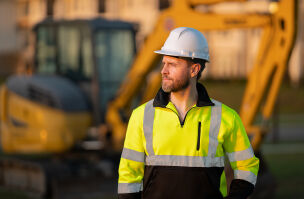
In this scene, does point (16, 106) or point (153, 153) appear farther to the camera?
point (16, 106)

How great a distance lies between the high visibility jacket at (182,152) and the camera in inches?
173

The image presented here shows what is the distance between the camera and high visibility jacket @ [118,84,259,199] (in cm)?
441

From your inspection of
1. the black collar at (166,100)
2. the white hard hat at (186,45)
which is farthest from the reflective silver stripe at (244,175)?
the white hard hat at (186,45)

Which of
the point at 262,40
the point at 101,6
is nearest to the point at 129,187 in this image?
the point at 262,40

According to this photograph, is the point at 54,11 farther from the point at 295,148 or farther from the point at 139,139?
the point at 139,139

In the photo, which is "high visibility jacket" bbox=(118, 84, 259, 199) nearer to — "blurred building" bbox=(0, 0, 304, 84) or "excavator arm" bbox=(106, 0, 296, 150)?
"excavator arm" bbox=(106, 0, 296, 150)

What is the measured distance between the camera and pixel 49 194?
12.4 metres

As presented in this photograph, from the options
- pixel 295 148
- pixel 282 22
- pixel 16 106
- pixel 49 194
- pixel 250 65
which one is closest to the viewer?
pixel 282 22

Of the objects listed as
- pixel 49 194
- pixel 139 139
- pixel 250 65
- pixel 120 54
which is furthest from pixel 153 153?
pixel 250 65

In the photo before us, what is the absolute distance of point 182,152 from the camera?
14.5 ft

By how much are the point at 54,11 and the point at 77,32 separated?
46.4 m

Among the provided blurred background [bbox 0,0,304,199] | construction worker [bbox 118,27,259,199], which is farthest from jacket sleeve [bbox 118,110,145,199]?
blurred background [bbox 0,0,304,199]

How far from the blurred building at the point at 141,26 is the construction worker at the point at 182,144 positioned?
36440 mm

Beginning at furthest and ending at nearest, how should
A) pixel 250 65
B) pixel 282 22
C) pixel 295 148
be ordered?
pixel 250 65
pixel 295 148
pixel 282 22
